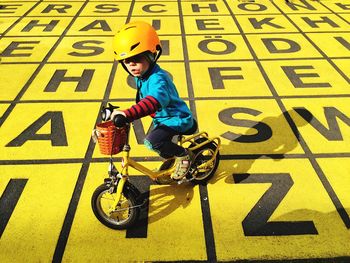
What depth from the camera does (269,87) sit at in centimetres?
661

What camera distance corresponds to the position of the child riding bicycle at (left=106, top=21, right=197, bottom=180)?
3.07 meters

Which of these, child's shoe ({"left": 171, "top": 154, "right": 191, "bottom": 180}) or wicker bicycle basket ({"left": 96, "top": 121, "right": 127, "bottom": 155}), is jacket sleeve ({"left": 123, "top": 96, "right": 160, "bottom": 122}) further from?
child's shoe ({"left": 171, "top": 154, "right": 191, "bottom": 180})

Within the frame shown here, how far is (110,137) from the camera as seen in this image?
118 inches

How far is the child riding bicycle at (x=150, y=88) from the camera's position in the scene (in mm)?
3072

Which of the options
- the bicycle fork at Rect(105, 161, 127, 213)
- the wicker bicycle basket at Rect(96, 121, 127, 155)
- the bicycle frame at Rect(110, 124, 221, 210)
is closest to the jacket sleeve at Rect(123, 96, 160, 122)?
the wicker bicycle basket at Rect(96, 121, 127, 155)

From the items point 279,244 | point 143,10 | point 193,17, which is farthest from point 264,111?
point 143,10

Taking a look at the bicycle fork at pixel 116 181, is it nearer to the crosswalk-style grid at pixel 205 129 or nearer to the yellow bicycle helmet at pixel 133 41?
the crosswalk-style grid at pixel 205 129

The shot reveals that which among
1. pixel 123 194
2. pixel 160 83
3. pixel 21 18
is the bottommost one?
pixel 21 18

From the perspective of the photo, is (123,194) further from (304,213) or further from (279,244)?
(304,213)

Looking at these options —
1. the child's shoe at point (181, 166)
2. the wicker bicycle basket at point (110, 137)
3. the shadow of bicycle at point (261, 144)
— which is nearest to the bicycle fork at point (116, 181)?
the wicker bicycle basket at point (110, 137)

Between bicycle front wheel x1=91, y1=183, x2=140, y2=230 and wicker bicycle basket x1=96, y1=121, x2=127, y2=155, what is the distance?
60cm

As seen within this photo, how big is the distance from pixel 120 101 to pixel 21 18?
5.64 m

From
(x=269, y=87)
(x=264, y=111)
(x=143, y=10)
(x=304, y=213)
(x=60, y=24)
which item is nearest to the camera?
(x=304, y=213)

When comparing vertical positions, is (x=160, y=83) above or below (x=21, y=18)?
above
